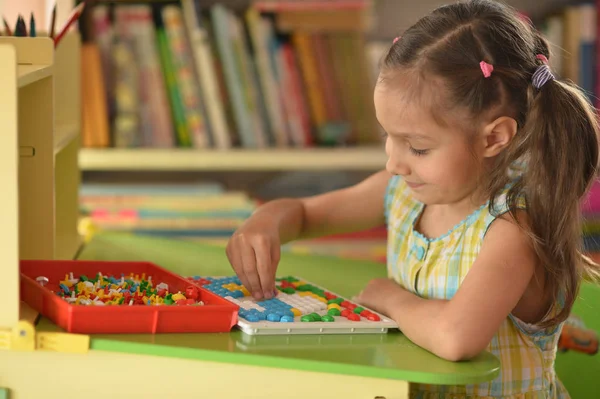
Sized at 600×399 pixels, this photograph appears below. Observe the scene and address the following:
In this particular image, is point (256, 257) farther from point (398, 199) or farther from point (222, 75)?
point (222, 75)

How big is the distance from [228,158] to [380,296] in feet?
4.05

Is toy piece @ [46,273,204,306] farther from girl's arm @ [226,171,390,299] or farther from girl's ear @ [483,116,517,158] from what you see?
girl's ear @ [483,116,517,158]

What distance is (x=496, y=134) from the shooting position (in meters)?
1.08

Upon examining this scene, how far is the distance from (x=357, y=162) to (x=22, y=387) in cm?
148

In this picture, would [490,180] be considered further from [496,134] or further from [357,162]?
[357,162]

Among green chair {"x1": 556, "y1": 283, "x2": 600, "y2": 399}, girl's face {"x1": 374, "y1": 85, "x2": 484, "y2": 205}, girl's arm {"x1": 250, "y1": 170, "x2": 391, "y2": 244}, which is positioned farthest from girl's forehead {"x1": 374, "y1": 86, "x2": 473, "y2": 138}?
green chair {"x1": 556, "y1": 283, "x2": 600, "y2": 399}

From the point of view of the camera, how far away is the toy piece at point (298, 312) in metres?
0.95

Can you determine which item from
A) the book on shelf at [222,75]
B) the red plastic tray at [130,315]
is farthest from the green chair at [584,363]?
the book on shelf at [222,75]

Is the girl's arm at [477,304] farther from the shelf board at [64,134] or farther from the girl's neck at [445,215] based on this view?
the shelf board at [64,134]

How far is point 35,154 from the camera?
1183 millimetres

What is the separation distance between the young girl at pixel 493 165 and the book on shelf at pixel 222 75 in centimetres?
119

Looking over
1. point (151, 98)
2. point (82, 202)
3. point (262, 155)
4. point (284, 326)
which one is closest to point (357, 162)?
point (262, 155)

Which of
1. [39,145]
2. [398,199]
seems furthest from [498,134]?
[39,145]

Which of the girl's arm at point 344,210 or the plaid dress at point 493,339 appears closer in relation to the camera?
the plaid dress at point 493,339
